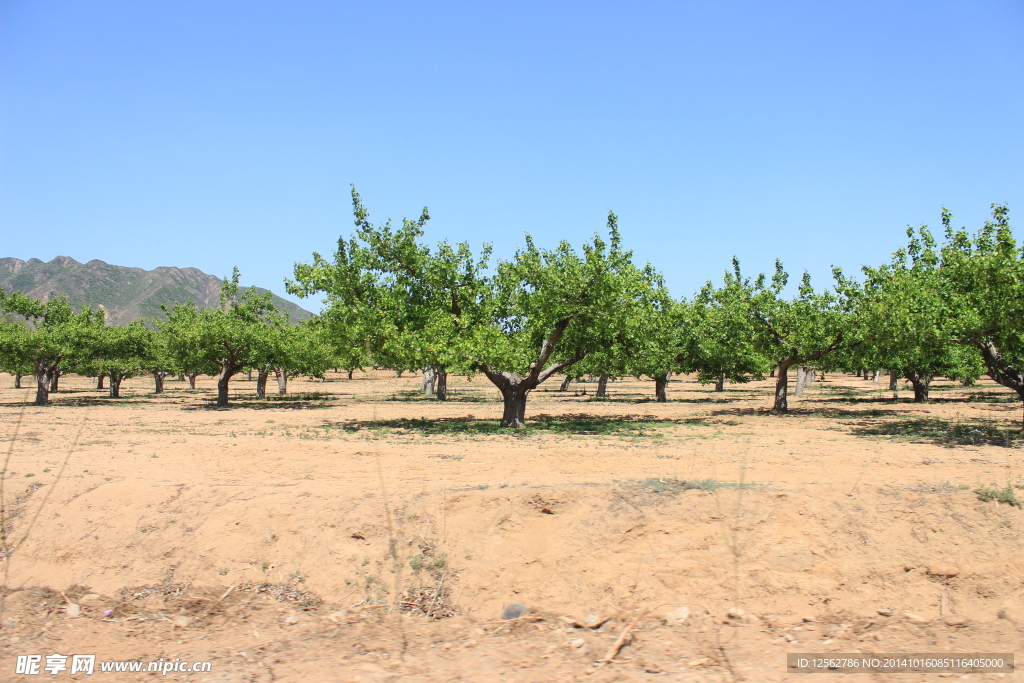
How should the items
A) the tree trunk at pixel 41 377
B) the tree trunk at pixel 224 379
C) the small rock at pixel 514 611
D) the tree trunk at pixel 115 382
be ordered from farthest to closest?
the tree trunk at pixel 115 382
the tree trunk at pixel 224 379
the tree trunk at pixel 41 377
the small rock at pixel 514 611

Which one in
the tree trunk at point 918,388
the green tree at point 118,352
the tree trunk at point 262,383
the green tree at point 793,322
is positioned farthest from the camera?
the tree trunk at point 262,383

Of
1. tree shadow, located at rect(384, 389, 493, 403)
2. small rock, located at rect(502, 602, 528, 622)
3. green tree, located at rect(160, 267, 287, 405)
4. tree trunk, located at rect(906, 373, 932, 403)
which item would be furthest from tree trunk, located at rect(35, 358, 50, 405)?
tree trunk, located at rect(906, 373, 932, 403)

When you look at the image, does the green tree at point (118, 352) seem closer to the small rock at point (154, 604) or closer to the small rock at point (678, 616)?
the small rock at point (154, 604)

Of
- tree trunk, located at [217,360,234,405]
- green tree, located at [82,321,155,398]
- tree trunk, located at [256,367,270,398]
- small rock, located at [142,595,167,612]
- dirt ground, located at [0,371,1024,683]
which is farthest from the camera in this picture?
tree trunk, located at [256,367,270,398]

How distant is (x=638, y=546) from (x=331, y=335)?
16.6 metres

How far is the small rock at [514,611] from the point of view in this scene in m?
7.39

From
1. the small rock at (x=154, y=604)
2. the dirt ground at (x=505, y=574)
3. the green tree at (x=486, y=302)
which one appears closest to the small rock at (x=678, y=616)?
the dirt ground at (x=505, y=574)

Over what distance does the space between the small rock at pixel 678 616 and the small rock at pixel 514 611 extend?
161 cm

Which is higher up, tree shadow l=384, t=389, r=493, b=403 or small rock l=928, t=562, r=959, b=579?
tree shadow l=384, t=389, r=493, b=403

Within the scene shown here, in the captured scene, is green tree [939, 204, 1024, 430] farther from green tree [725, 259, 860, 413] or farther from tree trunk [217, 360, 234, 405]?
tree trunk [217, 360, 234, 405]

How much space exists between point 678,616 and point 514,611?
6.07 ft

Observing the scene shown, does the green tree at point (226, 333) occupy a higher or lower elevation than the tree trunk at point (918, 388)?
higher

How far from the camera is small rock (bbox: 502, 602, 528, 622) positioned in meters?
7.39

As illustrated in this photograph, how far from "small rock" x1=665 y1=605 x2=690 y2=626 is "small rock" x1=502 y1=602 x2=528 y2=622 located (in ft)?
5.30
